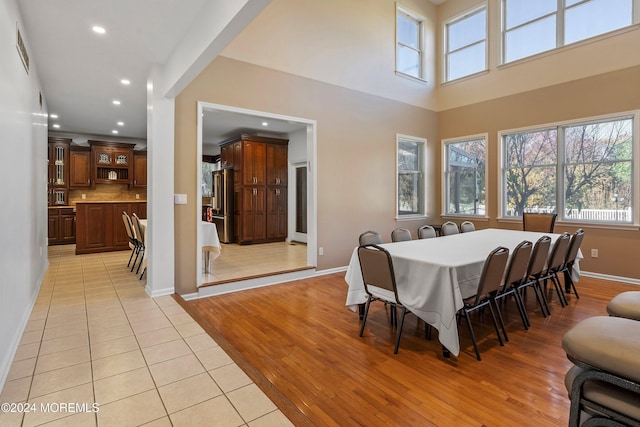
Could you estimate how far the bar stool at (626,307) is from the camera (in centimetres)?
139

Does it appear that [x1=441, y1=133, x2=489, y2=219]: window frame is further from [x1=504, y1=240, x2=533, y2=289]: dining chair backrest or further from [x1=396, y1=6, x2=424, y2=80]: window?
[x1=504, y1=240, x2=533, y2=289]: dining chair backrest

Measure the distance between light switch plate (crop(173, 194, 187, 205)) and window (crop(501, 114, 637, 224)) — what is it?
553 cm

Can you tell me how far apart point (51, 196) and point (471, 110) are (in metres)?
9.70

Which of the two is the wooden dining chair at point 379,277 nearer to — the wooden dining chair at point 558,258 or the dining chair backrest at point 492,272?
the dining chair backrest at point 492,272

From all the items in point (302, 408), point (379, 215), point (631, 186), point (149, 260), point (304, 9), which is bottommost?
point (302, 408)

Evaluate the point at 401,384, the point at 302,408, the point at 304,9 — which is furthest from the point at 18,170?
the point at 304,9

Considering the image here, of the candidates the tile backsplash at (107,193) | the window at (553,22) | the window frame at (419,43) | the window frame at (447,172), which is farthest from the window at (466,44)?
the tile backsplash at (107,193)

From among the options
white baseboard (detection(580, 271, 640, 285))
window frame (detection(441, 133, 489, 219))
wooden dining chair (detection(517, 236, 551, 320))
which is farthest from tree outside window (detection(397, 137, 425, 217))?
wooden dining chair (detection(517, 236, 551, 320))

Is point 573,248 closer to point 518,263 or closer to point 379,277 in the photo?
point 518,263

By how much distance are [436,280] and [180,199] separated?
3095 millimetres

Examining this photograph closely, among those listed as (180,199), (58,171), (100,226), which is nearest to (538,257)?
(180,199)

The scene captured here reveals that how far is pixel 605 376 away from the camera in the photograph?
0.98 metres

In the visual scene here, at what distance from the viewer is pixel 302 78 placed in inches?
197

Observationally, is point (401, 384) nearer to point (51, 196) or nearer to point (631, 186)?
point (631, 186)
